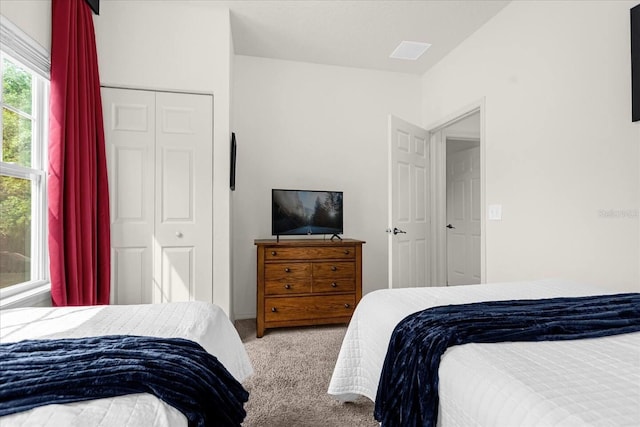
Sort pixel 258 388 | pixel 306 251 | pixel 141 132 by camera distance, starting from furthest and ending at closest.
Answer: pixel 306 251 → pixel 141 132 → pixel 258 388

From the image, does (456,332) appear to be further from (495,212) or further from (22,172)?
(22,172)

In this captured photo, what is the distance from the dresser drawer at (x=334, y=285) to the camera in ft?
11.0

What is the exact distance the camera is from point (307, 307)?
3330mm

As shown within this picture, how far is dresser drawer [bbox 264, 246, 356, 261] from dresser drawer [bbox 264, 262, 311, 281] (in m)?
0.06

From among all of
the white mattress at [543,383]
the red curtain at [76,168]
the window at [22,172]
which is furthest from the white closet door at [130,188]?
the white mattress at [543,383]

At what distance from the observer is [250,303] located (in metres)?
3.79

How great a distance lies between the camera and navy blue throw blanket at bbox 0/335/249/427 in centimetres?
77

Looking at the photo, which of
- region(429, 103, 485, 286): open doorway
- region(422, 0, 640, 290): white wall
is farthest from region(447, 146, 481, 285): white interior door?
region(422, 0, 640, 290): white wall

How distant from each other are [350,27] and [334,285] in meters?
2.36

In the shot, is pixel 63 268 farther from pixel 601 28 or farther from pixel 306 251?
pixel 601 28

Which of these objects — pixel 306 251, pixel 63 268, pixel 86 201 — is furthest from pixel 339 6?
pixel 63 268

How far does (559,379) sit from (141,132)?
10.1 feet

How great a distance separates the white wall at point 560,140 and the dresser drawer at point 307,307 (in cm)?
133

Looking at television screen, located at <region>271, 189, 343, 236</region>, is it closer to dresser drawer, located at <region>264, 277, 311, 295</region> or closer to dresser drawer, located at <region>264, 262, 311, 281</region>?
dresser drawer, located at <region>264, 262, 311, 281</region>
